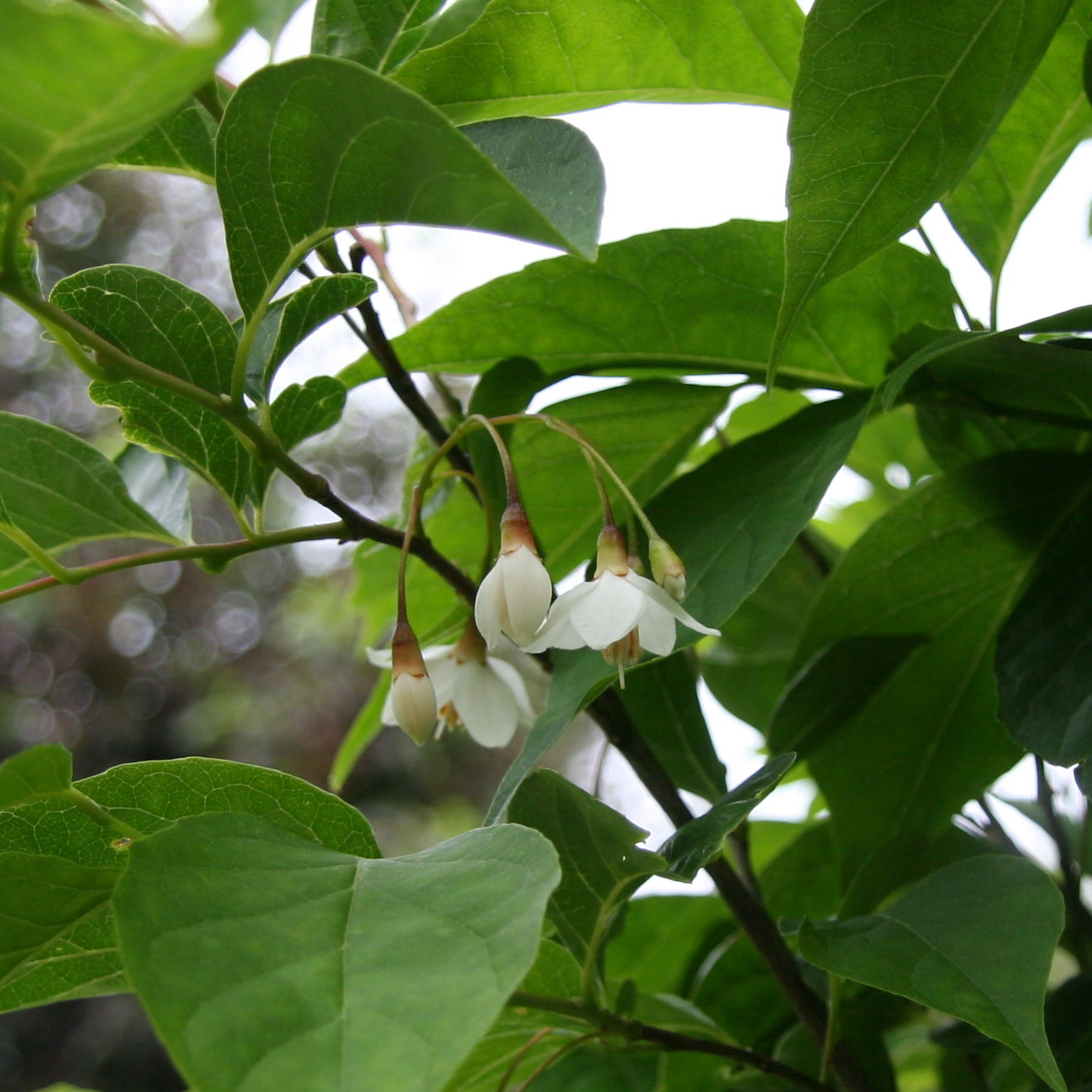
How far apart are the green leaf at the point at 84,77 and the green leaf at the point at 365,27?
0.23 meters

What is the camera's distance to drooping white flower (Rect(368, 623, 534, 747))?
650mm

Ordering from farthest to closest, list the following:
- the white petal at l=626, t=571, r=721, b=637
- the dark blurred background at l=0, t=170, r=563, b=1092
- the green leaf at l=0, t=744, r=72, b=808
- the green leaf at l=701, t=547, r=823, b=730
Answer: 1. the dark blurred background at l=0, t=170, r=563, b=1092
2. the green leaf at l=701, t=547, r=823, b=730
3. the white petal at l=626, t=571, r=721, b=637
4. the green leaf at l=0, t=744, r=72, b=808

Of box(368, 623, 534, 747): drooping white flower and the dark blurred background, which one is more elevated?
box(368, 623, 534, 747): drooping white flower

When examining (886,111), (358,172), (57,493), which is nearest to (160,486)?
(57,493)

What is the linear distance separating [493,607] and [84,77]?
28 cm

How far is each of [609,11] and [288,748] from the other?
433 centimetres

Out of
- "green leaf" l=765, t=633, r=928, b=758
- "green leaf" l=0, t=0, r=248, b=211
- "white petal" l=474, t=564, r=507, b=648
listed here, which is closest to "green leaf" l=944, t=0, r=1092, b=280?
"green leaf" l=765, t=633, r=928, b=758

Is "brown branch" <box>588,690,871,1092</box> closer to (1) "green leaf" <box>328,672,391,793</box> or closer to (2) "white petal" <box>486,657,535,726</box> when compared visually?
(2) "white petal" <box>486,657,535,726</box>

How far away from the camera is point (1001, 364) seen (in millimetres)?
522

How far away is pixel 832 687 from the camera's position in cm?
62

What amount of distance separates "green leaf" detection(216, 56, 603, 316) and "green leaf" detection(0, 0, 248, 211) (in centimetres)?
7

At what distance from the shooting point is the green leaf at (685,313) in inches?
22.7

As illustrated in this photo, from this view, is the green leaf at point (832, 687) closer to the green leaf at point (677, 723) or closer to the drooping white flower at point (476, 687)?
the green leaf at point (677, 723)

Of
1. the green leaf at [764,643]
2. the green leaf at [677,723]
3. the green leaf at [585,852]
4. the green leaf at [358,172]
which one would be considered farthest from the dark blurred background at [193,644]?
the green leaf at [358,172]
